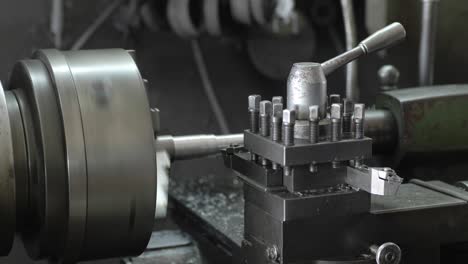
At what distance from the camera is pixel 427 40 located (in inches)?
56.8

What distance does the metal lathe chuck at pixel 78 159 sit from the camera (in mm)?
854

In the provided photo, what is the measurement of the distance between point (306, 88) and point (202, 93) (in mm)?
920

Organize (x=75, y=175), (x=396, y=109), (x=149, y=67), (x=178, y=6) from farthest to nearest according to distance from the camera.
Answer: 1. (x=149, y=67)
2. (x=178, y=6)
3. (x=396, y=109)
4. (x=75, y=175)

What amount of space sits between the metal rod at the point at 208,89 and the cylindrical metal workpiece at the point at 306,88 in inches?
34.2

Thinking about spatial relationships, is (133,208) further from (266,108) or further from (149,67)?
(149,67)

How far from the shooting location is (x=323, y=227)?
917 mm

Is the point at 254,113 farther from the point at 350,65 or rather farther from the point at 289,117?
the point at 350,65

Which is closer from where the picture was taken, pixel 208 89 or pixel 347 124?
pixel 347 124

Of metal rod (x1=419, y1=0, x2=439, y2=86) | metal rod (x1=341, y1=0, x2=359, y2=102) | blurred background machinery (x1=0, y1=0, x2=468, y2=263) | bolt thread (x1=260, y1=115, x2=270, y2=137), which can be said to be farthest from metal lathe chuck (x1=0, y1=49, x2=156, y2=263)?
metal rod (x1=419, y1=0, x2=439, y2=86)

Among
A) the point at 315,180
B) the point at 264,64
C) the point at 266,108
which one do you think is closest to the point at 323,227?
the point at 315,180

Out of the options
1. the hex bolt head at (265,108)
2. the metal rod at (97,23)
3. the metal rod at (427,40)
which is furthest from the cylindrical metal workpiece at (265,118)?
the metal rod at (97,23)

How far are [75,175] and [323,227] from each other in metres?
0.30

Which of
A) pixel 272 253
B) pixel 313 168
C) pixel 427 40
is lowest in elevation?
pixel 272 253

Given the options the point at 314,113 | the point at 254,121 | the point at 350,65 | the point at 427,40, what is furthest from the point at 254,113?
the point at 427,40
